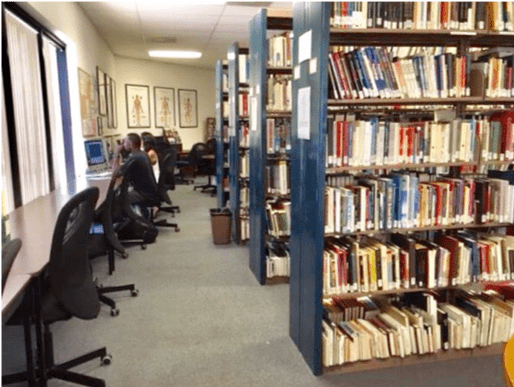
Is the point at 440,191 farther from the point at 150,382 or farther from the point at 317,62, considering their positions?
the point at 150,382

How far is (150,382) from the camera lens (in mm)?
2453

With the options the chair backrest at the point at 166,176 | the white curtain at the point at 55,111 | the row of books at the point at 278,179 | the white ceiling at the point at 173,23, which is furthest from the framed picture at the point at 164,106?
the row of books at the point at 278,179

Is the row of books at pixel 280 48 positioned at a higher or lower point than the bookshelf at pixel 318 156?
higher

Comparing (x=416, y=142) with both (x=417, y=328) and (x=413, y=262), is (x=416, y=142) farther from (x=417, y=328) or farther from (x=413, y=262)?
(x=417, y=328)

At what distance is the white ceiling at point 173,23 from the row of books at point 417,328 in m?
2.44

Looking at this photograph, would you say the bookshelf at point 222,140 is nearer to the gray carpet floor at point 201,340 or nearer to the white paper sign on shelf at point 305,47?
the gray carpet floor at point 201,340

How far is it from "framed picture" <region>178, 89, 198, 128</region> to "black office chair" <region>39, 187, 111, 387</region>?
30.5 ft

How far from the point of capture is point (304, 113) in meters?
2.54

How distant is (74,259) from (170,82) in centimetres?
937

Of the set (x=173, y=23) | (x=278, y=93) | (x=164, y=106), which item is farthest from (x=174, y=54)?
(x=278, y=93)

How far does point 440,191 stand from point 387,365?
1053mm

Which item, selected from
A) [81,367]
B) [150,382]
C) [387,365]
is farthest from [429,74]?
[81,367]

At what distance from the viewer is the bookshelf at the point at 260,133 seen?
368cm

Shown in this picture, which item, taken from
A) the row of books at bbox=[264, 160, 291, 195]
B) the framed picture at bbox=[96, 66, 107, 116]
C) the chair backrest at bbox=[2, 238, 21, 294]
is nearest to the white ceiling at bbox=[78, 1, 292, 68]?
the framed picture at bbox=[96, 66, 107, 116]
